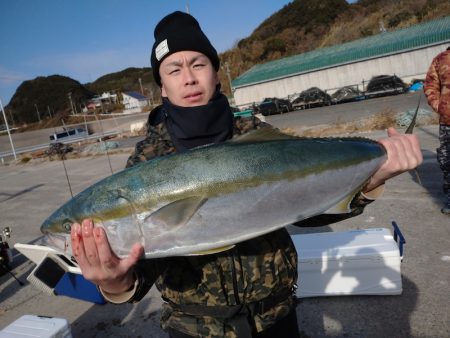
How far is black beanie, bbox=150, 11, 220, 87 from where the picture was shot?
2.08 meters

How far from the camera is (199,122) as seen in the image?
6.39ft

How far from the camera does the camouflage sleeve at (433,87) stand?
5438 mm

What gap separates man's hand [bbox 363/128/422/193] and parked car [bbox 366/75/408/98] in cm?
3048

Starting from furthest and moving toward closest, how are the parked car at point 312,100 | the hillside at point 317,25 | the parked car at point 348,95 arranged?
the hillside at point 317,25
the parked car at point 312,100
the parked car at point 348,95

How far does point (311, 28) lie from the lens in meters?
66.9

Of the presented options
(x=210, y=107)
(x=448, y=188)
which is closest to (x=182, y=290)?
(x=210, y=107)

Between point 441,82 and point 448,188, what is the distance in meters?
1.68

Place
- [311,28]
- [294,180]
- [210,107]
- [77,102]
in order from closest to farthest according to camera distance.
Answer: [294,180] < [210,107] < [311,28] < [77,102]

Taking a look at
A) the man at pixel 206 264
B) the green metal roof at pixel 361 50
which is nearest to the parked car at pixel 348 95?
the green metal roof at pixel 361 50

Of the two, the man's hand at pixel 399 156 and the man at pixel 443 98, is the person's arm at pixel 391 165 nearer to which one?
the man's hand at pixel 399 156

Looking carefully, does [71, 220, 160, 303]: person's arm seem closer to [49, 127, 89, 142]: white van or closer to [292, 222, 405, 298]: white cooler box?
[292, 222, 405, 298]: white cooler box

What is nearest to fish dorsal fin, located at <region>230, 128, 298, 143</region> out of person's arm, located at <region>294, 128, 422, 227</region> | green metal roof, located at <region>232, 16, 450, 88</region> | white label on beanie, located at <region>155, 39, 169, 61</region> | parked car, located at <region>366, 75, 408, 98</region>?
person's arm, located at <region>294, 128, 422, 227</region>

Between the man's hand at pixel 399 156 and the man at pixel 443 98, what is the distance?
13.6 ft

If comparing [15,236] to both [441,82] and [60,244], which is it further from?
[441,82]
